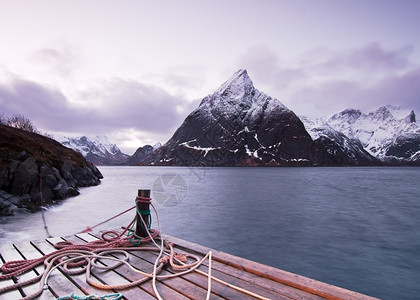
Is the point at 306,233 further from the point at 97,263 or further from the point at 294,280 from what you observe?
the point at 97,263

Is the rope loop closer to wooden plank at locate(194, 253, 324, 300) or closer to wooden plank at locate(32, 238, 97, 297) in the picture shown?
wooden plank at locate(32, 238, 97, 297)

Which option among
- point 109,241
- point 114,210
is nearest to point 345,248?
point 109,241

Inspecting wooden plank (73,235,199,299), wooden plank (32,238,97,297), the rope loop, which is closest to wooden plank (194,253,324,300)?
wooden plank (73,235,199,299)

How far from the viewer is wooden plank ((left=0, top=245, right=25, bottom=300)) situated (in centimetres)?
443

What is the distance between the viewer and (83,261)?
5699mm

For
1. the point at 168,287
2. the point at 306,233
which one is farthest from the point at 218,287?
the point at 306,233

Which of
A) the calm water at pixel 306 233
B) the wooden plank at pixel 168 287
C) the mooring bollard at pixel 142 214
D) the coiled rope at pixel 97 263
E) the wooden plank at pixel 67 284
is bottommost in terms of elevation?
the calm water at pixel 306 233

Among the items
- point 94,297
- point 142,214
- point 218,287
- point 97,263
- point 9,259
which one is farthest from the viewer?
point 142,214

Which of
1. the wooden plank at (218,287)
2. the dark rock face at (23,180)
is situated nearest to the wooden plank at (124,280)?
the wooden plank at (218,287)

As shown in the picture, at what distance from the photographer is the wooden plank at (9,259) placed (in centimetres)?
443

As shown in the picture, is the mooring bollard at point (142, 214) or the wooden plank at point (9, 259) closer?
the wooden plank at point (9, 259)

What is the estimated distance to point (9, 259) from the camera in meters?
6.01

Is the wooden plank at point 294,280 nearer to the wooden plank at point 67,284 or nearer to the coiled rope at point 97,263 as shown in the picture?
the coiled rope at point 97,263

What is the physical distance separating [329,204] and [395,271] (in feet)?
68.1
